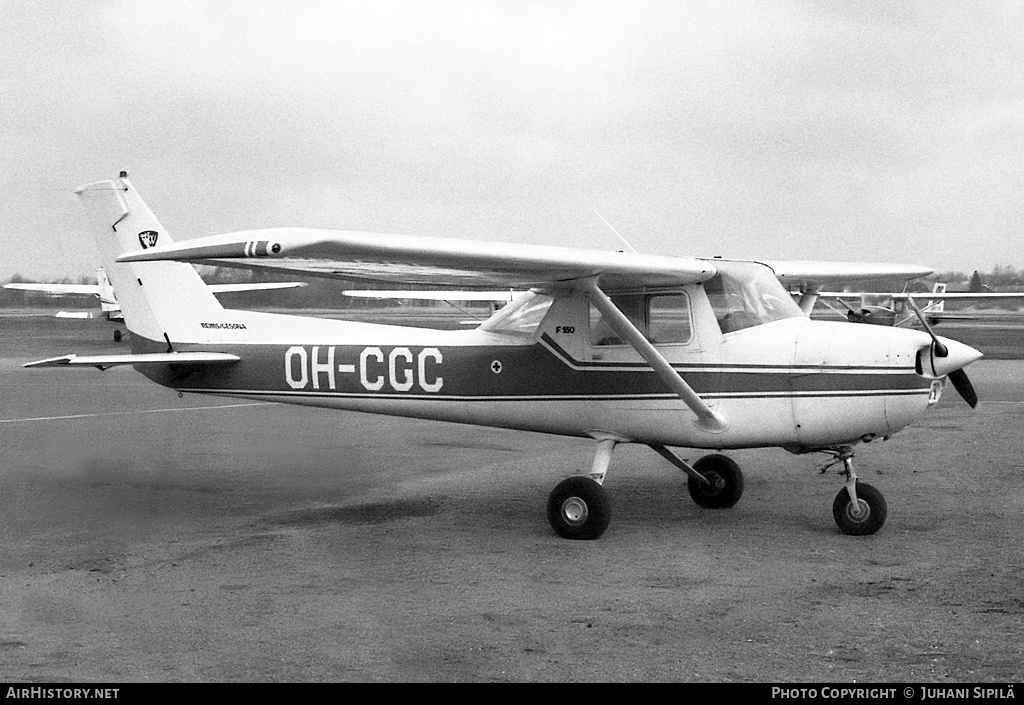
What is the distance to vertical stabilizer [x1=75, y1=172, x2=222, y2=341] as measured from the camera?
10992 mm

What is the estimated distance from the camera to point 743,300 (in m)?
9.27

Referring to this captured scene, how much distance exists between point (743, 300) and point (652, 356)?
980mm

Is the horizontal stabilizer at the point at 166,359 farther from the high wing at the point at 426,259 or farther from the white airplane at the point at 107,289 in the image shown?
the white airplane at the point at 107,289

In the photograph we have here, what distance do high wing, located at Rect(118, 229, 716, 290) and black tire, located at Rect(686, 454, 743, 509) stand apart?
1.97 m

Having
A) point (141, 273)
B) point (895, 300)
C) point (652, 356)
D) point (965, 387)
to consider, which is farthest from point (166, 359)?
point (895, 300)

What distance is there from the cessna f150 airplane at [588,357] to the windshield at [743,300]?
0.04 ft

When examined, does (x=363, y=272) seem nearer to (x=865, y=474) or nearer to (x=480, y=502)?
(x=480, y=502)

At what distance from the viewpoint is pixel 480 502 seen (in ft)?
34.3

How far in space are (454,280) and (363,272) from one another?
1140 millimetres

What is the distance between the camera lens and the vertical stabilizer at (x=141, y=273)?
11.0 metres

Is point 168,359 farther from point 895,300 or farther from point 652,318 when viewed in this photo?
point 895,300

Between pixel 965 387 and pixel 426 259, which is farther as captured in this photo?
pixel 965 387

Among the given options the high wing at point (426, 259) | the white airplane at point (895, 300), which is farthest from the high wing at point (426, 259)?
the white airplane at point (895, 300)

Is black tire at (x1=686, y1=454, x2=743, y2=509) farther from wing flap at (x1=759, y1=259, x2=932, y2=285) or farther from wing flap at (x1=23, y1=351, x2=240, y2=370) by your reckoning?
wing flap at (x1=23, y1=351, x2=240, y2=370)
